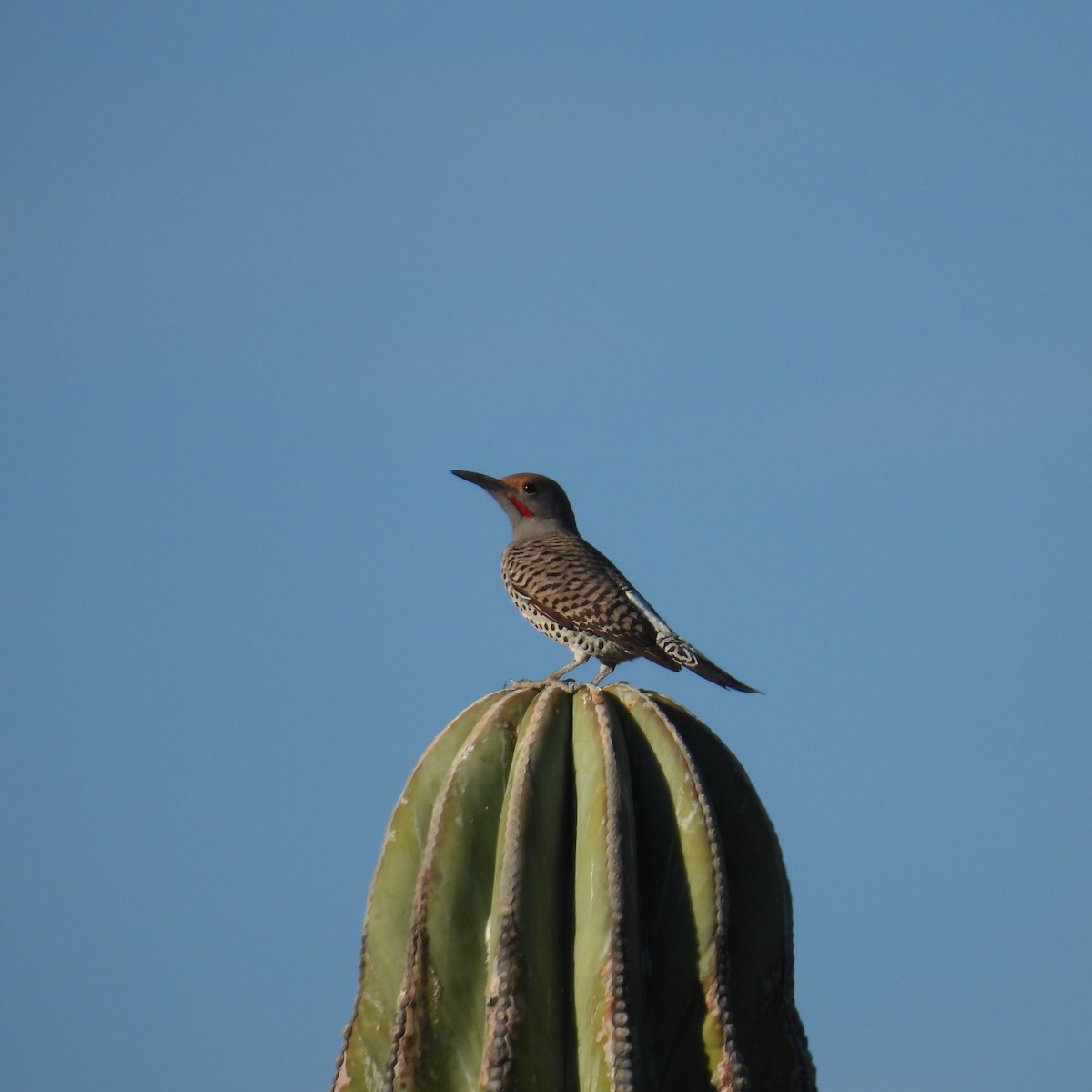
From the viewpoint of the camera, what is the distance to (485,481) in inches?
345

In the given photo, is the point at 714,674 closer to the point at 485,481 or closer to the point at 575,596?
the point at 575,596

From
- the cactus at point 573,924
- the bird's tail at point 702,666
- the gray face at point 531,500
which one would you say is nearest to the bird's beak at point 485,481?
the gray face at point 531,500

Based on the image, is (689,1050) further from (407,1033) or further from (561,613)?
(561,613)

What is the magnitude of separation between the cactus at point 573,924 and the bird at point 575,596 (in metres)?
2.57

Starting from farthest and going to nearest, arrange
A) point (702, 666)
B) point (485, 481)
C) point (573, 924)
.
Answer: point (485, 481), point (702, 666), point (573, 924)

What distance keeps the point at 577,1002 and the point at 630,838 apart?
1.28 feet

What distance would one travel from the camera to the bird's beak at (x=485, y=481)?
8.64 meters

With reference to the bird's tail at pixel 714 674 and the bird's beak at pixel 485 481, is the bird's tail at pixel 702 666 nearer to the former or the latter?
the bird's tail at pixel 714 674

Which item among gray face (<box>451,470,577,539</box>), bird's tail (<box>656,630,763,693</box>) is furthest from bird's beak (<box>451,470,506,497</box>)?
bird's tail (<box>656,630,763,693</box>)

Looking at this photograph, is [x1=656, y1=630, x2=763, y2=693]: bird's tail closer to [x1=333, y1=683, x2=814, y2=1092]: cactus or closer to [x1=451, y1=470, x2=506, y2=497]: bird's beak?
[x1=451, y1=470, x2=506, y2=497]: bird's beak

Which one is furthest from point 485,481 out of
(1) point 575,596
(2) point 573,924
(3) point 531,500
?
(2) point 573,924

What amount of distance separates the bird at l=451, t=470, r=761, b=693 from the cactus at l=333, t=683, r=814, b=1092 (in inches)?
101

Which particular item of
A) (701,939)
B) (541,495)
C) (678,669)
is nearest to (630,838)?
(701,939)

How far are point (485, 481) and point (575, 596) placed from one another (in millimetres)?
1282
